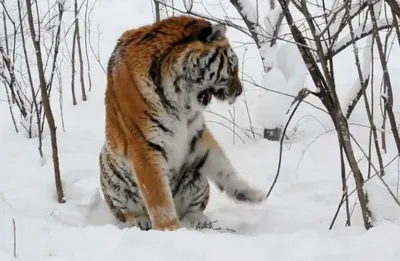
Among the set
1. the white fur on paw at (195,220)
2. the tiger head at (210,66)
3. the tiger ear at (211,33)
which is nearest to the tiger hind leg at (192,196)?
the white fur on paw at (195,220)

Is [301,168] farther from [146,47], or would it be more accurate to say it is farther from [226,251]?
[226,251]

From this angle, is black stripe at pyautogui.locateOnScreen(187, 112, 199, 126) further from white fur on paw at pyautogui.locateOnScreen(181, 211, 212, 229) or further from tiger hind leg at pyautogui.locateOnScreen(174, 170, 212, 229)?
white fur on paw at pyautogui.locateOnScreen(181, 211, 212, 229)

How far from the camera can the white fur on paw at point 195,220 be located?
3.80 meters

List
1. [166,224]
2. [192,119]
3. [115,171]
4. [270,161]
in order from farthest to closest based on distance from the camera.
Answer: [270,161]
[115,171]
[192,119]
[166,224]

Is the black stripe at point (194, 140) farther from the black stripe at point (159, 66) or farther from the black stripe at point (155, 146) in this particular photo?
the black stripe at point (159, 66)

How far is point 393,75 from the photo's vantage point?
22.5ft

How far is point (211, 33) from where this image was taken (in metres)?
3.60

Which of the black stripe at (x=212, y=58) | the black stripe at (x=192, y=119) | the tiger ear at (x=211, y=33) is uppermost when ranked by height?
the tiger ear at (x=211, y=33)

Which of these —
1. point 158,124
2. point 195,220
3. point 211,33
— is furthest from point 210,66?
point 195,220

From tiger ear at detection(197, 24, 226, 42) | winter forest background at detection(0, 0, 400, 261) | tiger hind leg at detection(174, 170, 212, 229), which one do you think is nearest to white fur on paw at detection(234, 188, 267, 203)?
winter forest background at detection(0, 0, 400, 261)

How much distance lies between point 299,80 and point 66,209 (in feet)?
6.61

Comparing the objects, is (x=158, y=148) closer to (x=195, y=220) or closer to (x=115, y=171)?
(x=115, y=171)

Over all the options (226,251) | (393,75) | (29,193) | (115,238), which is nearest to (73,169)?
(29,193)

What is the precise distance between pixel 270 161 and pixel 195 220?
3.64ft
